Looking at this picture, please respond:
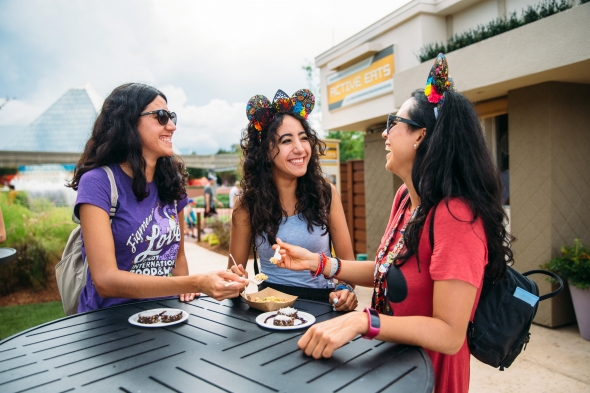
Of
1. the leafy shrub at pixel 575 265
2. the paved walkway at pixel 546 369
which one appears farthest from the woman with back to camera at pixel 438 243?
the leafy shrub at pixel 575 265

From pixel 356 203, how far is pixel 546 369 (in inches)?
218

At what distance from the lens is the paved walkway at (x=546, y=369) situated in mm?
3359

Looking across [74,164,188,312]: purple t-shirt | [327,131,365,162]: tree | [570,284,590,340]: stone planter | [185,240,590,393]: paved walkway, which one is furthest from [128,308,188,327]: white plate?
[327,131,365,162]: tree

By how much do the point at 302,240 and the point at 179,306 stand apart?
793 mm

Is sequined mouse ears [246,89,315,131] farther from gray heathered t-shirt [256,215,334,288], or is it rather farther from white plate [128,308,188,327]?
white plate [128,308,188,327]

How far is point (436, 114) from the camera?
159cm

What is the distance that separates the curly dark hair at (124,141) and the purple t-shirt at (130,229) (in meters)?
0.06

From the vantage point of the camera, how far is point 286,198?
266cm

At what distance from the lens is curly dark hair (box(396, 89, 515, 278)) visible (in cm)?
141

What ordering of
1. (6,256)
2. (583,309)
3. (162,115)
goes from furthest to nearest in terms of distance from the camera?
1. (583,309)
2. (6,256)
3. (162,115)

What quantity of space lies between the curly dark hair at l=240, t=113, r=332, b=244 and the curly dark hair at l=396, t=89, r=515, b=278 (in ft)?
3.56

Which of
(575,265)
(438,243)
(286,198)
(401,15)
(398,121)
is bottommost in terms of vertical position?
(575,265)

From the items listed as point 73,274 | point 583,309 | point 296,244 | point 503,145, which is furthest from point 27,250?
point 583,309

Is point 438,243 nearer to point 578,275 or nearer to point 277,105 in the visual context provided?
point 277,105
